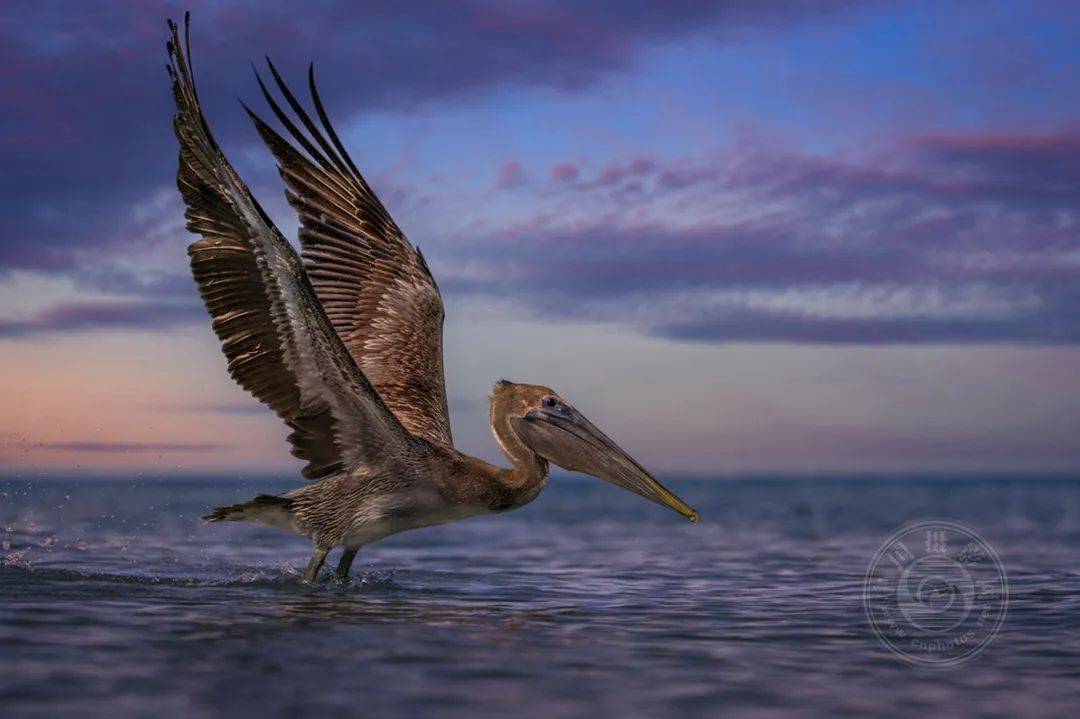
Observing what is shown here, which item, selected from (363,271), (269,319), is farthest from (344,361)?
(363,271)

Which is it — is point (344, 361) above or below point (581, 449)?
above

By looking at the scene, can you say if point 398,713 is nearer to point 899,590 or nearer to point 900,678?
point 900,678

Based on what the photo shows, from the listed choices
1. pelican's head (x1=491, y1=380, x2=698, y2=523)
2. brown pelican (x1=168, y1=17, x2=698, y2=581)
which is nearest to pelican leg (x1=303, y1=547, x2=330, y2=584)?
brown pelican (x1=168, y1=17, x2=698, y2=581)

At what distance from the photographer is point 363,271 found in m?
11.1

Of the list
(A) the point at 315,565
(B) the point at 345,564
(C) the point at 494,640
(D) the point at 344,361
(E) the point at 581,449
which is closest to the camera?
(C) the point at 494,640

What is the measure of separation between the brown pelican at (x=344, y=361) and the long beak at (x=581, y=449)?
0.4 inches

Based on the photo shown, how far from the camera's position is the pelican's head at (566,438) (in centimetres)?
932

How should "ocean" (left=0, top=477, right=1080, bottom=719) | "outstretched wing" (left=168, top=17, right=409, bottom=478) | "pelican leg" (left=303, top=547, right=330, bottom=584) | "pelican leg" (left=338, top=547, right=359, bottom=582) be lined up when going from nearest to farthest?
"ocean" (left=0, top=477, right=1080, bottom=719) < "outstretched wing" (left=168, top=17, right=409, bottom=478) < "pelican leg" (left=303, top=547, right=330, bottom=584) < "pelican leg" (left=338, top=547, right=359, bottom=582)

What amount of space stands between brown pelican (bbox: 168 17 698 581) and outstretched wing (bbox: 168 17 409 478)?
10 millimetres

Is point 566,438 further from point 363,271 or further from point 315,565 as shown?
point 363,271

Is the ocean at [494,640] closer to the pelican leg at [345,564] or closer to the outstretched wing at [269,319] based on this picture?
the pelican leg at [345,564]

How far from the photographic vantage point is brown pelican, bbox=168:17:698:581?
7941 millimetres

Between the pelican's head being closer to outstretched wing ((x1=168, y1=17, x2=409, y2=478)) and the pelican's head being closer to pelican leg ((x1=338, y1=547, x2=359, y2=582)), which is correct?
outstretched wing ((x1=168, y1=17, x2=409, y2=478))

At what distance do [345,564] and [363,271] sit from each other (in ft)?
9.13
